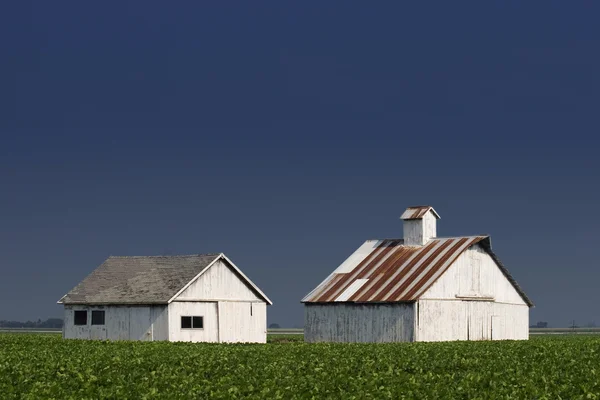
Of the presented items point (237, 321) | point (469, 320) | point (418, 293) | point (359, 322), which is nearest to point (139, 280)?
point (237, 321)

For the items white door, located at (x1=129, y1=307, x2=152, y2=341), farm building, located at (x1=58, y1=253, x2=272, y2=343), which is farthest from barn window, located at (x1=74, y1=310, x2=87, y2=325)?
white door, located at (x1=129, y1=307, x2=152, y2=341)

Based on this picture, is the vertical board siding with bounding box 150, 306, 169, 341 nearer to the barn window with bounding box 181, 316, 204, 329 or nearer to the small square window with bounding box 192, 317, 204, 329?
the barn window with bounding box 181, 316, 204, 329

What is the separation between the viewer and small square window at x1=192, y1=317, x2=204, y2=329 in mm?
56938

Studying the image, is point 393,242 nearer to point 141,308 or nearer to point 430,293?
point 430,293

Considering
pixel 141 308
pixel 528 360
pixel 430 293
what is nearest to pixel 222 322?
pixel 141 308

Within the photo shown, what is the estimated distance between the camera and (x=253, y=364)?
31922mm

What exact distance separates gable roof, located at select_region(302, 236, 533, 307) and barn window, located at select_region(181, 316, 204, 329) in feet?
21.6

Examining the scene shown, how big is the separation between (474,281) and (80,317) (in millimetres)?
24437

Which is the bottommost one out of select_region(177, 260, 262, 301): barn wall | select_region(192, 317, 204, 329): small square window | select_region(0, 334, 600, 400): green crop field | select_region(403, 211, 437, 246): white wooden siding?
select_region(192, 317, 204, 329): small square window

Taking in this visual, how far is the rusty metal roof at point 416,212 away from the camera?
63031 millimetres

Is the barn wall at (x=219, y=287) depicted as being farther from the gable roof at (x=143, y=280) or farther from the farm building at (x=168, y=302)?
the gable roof at (x=143, y=280)

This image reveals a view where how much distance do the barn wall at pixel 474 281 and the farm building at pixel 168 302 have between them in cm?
1163

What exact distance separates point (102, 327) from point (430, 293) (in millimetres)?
19601

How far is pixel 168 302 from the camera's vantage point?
5509 cm
